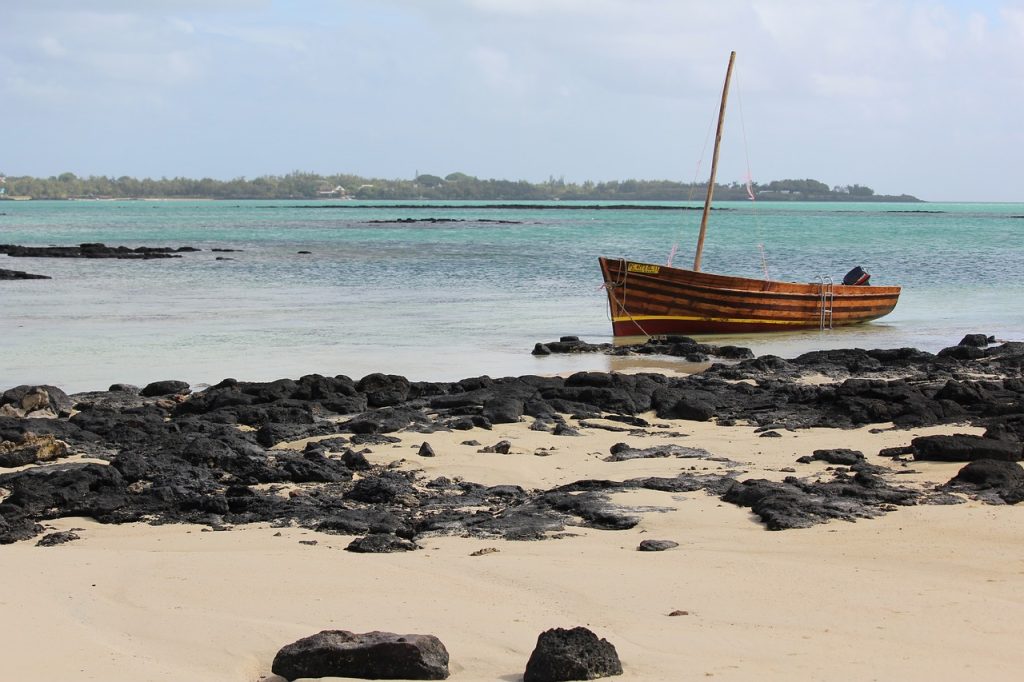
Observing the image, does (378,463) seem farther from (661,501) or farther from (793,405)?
(793,405)

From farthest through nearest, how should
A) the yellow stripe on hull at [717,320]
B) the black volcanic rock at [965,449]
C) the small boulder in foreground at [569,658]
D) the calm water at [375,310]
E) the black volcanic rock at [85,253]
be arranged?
1. the black volcanic rock at [85,253]
2. the yellow stripe on hull at [717,320]
3. the calm water at [375,310]
4. the black volcanic rock at [965,449]
5. the small boulder in foreground at [569,658]

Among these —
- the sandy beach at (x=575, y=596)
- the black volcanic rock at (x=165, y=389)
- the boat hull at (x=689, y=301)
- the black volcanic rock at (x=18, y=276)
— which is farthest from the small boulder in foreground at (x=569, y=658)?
the black volcanic rock at (x=18, y=276)

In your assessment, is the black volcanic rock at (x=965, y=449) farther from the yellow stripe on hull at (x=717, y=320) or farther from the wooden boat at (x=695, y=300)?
the yellow stripe on hull at (x=717, y=320)

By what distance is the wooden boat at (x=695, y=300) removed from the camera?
2166cm

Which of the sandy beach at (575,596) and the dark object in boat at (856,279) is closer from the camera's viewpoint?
the sandy beach at (575,596)

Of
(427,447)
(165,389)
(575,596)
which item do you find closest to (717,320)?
(165,389)

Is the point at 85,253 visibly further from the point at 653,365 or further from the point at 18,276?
the point at 653,365

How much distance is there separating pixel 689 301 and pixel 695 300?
0.36 feet

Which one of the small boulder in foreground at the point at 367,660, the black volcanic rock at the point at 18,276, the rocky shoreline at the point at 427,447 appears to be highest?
the small boulder in foreground at the point at 367,660

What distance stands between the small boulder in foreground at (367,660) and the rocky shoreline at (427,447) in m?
2.17

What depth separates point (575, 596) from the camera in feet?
19.9

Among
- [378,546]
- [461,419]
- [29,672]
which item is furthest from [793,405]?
[29,672]

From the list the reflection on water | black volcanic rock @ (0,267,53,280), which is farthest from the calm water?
black volcanic rock @ (0,267,53,280)

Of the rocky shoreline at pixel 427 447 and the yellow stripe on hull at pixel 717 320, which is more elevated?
the rocky shoreline at pixel 427 447
